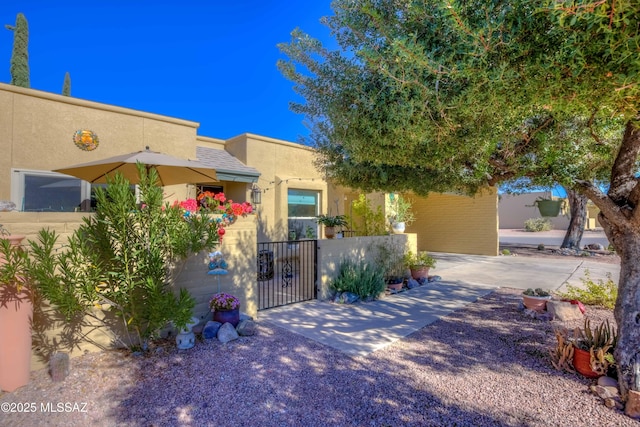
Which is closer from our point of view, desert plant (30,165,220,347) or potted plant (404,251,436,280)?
desert plant (30,165,220,347)

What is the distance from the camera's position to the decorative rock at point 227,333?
180 inches

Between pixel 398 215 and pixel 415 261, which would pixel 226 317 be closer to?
pixel 415 261

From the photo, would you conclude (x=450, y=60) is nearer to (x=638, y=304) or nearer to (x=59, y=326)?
(x=638, y=304)

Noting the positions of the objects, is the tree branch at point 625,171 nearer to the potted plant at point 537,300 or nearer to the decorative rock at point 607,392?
the decorative rock at point 607,392

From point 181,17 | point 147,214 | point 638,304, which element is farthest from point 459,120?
point 181,17

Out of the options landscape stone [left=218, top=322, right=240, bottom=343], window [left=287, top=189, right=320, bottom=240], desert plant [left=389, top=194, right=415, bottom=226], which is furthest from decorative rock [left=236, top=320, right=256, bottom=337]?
desert plant [left=389, top=194, right=415, bottom=226]

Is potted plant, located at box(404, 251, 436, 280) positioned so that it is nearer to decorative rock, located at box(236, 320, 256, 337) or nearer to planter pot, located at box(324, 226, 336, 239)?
planter pot, located at box(324, 226, 336, 239)

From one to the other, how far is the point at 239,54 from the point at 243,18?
115 inches

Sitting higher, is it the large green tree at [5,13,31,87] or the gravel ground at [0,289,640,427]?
the large green tree at [5,13,31,87]

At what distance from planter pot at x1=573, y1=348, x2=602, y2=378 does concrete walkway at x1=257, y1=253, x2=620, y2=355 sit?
2080mm

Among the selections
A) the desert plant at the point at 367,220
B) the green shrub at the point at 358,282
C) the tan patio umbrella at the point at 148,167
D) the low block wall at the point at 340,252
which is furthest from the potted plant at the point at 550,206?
the tan patio umbrella at the point at 148,167

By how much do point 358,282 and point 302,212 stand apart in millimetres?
4814

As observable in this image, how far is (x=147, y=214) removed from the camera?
3.88 meters

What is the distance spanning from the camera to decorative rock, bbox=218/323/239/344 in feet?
15.0
